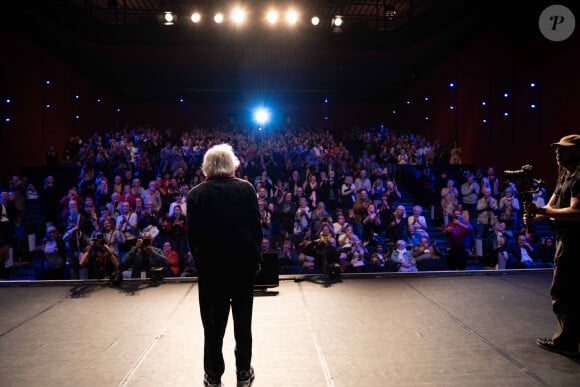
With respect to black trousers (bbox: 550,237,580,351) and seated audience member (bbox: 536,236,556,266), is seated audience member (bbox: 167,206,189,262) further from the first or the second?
seated audience member (bbox: 536,236,556,266)

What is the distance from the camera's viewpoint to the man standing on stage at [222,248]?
2428 mm

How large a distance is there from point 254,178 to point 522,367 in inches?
319

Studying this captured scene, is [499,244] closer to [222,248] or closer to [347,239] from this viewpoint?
[347,239]

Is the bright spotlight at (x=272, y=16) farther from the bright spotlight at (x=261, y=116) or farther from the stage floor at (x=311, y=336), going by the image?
the bright spotlight at (x=261, y=116)

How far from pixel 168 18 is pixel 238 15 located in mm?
2242

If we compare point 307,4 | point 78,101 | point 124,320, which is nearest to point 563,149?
point 124,320

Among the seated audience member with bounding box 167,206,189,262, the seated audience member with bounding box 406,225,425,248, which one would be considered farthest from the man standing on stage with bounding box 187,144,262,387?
the seated audience member with bounding box 406,225,425,248

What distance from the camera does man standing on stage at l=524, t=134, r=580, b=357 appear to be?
2959 millimetres

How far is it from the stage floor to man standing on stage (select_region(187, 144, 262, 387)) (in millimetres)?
372

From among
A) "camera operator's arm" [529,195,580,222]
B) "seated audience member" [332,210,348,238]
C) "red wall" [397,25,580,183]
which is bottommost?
"seated audience member" [332,210,348,238]

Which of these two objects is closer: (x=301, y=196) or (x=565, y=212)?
(x=565, y=212)

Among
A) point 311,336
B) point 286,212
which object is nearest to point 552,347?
point 311,336

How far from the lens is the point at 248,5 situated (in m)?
11.3

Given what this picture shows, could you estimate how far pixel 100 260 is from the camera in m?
5.61
